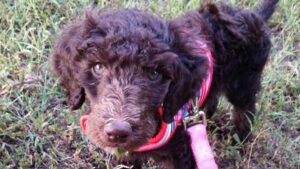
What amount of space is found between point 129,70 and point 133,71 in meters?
0.02

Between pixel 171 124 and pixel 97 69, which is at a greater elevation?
pixel 97 69

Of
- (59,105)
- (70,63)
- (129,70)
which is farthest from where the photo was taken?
(59,105)

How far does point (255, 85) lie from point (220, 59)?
61 cm

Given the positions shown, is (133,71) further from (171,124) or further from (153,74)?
(171,124)

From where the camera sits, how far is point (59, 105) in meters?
4.26

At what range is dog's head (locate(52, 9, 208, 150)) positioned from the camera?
9.13 feet

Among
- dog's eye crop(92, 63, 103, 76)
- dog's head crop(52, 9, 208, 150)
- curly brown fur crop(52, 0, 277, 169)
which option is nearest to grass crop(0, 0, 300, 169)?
curly brown fur crop(52, 0, 277, 169)

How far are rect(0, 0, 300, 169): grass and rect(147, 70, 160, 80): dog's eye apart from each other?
3.87 feet

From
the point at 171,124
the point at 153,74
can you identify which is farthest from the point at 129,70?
the point at 171,124

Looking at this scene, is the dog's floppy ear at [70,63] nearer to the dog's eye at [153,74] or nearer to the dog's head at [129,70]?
the dog's head at [129,70]

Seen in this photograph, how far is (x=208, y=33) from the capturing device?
3605mm

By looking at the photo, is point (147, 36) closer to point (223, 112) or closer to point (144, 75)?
Answer: point (144, 75)

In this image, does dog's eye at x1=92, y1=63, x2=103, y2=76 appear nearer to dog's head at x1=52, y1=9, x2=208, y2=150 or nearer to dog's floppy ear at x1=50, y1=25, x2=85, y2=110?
dog's head at x1=52, y1=9, x2=208, y2=150

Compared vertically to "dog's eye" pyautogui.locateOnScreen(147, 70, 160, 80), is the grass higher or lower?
lower
